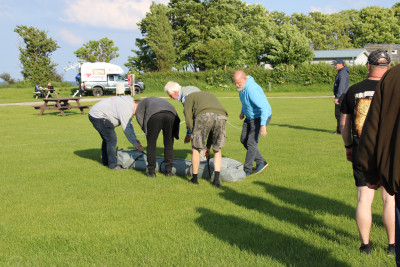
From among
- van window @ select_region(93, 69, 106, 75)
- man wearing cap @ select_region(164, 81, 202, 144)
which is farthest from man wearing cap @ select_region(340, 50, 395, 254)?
van window @ select_region(93, 69, 106, 75)

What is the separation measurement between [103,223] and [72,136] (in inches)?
372

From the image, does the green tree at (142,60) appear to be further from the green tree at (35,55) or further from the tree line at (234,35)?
the green tree at (35,55)

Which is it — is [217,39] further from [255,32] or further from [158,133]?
[158,133]

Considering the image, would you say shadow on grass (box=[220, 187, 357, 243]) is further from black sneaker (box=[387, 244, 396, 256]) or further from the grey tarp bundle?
the grey tarp bundle

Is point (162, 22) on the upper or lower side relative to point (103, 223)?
upper

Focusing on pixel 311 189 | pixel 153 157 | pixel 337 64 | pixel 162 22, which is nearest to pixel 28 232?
pixel 153 157

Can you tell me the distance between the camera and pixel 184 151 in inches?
405

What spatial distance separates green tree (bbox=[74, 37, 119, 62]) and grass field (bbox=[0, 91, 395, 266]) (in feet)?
214

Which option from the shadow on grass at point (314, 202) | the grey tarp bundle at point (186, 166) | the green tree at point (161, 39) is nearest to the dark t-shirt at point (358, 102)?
the shadow on grass at point (314, 202)

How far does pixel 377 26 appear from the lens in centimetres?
8100

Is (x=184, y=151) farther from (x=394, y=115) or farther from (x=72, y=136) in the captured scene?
(x=394, y=115)

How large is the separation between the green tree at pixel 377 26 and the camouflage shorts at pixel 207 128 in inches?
3255

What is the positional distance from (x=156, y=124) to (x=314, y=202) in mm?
3087

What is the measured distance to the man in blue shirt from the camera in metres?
7.07
